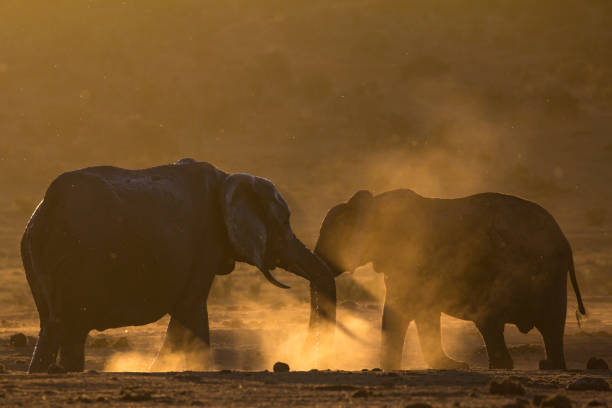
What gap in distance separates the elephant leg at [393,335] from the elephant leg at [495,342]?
2.75 ft

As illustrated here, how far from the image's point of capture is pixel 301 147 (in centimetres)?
5050

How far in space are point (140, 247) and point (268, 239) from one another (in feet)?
6.53

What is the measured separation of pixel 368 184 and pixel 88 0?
33084 millimetres

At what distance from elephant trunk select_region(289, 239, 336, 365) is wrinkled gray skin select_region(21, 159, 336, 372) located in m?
0.38

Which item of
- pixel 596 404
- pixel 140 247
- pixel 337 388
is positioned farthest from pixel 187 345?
pixel 596 404

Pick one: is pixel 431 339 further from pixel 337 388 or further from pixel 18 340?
pixel 18 340

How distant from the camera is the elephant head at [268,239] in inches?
447

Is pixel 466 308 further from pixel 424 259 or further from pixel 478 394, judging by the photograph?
pixel 478 394

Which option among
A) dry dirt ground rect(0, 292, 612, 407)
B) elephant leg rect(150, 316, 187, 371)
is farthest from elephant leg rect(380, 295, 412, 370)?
elephant leg rect(150, 316, 187, 371)

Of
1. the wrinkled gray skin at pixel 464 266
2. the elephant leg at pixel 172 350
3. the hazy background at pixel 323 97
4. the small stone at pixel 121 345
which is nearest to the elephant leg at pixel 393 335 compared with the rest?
the wrinkled gray skin at pixel 464 266

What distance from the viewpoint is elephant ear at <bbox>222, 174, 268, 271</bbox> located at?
1128 centimetres

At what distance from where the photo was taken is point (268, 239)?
12078 mm

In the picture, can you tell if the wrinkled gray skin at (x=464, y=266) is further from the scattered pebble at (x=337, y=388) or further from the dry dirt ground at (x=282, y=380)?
the scattered pebble at (x=337, y=388)

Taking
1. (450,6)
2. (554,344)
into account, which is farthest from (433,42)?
(554,344)
